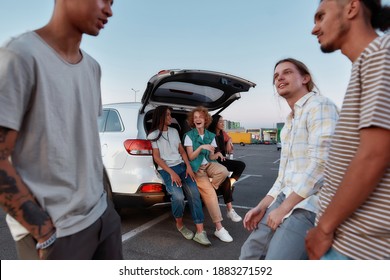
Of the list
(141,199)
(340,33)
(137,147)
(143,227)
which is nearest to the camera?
(340,33)

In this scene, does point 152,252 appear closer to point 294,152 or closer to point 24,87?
point 294,152

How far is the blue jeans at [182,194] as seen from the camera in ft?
11.2

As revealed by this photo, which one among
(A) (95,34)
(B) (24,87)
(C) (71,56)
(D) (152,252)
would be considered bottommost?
(D) (152,252)

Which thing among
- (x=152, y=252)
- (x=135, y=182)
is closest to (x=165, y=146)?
(x=135, y=182)

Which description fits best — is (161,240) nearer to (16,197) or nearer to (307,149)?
(307,149)

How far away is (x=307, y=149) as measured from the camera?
1661 millimetres

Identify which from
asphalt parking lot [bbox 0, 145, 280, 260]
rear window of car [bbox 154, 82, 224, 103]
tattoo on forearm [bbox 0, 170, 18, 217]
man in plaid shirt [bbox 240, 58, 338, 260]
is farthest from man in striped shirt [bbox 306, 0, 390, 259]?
rear window of car [bbox 154, 82, 224, 103]

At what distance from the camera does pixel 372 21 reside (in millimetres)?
1142

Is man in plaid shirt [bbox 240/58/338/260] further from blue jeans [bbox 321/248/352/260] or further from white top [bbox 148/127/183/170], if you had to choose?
white top [bbox 148/127/183/170]

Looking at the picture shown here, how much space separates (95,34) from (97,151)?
58 centimetres

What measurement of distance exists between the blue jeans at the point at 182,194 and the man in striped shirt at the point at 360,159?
246 centimetres

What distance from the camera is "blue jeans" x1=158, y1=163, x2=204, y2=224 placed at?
340 cm

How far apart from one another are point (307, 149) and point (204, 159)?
2440 mm

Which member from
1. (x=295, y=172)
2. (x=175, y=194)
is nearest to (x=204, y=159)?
(x=175, y=194)
